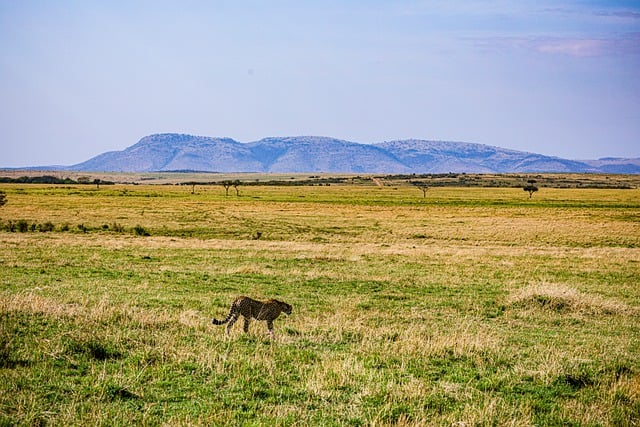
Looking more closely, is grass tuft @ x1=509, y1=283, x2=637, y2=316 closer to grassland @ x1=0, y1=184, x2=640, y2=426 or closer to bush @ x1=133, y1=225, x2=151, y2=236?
grassland @ x1=0, y1=184, x2=640, y2=426

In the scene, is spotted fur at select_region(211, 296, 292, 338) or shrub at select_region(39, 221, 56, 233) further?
shrub at select_region(39, 221, 56, 233)

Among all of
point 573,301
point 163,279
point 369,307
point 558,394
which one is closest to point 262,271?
point 163,279

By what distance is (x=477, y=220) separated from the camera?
80938mm

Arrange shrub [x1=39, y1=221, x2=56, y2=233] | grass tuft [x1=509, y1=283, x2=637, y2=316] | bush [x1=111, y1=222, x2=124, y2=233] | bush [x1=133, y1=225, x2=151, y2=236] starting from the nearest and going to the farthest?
grass tuft [x1=509, y1=283, x2=637, y2=316]
shrub [x1=39, y1=221, x2=56, y2=233]
bush [x1=133, y1=225, x2=151, y2=236]
bush [x1=111, y1=222, x2=124, y2=233]

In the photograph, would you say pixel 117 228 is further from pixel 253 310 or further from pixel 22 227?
pixel 253 310

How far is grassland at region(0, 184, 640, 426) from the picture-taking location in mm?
9266

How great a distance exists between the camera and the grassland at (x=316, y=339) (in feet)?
30.4

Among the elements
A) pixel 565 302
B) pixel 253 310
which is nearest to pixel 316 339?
pixel 253 310

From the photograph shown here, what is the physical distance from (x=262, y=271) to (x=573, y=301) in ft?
50.6

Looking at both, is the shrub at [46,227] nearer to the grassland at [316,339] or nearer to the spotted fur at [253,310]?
the grassland at [316,339]

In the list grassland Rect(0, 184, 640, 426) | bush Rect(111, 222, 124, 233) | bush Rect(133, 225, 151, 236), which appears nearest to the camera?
grassland Rect(0, 184, 640, 426)

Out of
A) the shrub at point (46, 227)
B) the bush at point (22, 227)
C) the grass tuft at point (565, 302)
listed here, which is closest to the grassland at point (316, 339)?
the grass tuft at point (565, 302)

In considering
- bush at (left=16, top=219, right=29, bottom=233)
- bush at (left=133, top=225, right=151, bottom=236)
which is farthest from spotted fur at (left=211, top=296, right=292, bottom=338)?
bush at (left=16, top=219, right=29, bottom=233)

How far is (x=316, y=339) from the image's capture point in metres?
13.9
